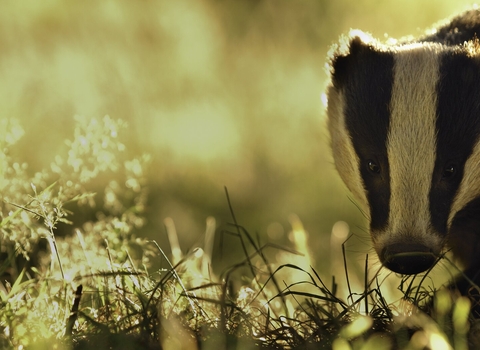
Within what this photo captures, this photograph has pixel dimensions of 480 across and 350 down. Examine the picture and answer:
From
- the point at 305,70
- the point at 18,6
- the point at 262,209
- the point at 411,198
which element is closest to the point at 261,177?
Answer: the point at 262,209

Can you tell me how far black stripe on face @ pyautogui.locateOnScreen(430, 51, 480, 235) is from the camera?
9.46 feet

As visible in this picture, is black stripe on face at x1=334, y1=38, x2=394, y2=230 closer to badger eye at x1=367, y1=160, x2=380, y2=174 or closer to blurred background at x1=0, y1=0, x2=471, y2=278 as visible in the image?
badger eye at x1=367, y1=160, x2=380, y2=174

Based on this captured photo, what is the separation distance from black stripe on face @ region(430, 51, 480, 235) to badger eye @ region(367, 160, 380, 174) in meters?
0.26

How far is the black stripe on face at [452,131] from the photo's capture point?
288 centimetres

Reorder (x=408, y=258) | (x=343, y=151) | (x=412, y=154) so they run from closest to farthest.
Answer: (x=408, y=258) < (x=412, y=154) < (x=343, y=151)

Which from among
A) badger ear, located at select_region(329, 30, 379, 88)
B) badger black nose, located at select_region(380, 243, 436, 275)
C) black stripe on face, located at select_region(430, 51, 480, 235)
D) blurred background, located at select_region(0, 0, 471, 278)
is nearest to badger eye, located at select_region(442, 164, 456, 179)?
black stripe on face, located at select_region(430, 51, 480, 235)

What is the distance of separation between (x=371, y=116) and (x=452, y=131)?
34 centimetres

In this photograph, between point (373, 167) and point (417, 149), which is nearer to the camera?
point (417, 149)

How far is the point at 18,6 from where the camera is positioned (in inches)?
279

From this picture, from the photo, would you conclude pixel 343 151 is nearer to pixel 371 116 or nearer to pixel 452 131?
pixel 371 116

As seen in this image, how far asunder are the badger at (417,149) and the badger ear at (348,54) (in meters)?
0.03

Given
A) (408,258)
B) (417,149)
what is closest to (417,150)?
(417,149)

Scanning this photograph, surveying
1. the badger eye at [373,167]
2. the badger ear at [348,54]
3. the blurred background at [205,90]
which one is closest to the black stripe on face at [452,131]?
the badger eye at [373,167]

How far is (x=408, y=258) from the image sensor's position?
2.68m
